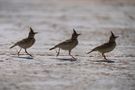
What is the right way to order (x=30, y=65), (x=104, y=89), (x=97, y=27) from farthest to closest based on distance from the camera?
(x=97, y=27), (x=30, y=65), (x=104, y=89)

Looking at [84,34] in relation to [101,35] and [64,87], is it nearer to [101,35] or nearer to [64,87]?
[101,35]

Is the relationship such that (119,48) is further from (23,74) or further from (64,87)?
(64,87)

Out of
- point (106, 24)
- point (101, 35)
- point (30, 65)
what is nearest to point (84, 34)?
point (101, 35)

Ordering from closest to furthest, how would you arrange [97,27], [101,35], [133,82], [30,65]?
1. [133,82]
2. [30,65]
3. [101,35]
4. [97,27]

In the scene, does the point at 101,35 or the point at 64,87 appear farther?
the point at 101,35

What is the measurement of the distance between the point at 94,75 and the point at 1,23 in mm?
13366

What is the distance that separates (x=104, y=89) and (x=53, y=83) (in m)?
1.03

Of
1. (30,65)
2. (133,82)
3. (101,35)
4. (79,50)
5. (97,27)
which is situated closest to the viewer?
(133,82)

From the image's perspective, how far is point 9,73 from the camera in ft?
40.1

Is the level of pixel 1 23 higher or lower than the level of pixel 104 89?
higher

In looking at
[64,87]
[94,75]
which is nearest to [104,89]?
[64,87]

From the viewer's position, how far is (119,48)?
55.5 ft

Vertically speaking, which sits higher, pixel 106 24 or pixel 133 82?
pixel 106 24

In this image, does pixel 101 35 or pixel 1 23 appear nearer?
pixel 101 35
